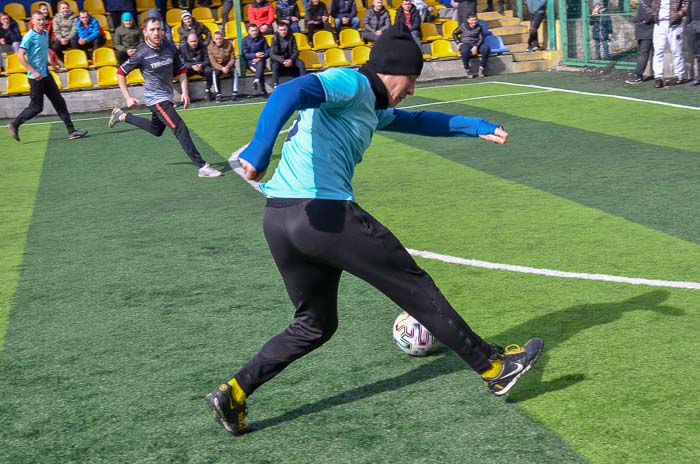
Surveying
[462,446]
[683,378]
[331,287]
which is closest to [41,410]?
[331,287]

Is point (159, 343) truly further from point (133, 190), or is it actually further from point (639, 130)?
point (639, 130)

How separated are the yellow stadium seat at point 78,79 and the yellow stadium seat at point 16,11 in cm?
406

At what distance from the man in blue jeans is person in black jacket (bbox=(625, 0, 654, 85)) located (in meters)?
11.7

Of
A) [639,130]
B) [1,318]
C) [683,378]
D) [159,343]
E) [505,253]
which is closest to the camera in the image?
[683,378]

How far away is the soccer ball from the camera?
18.4ft

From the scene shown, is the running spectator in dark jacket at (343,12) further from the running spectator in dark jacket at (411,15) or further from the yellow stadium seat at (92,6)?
the yellow stadium seat at (92,6)

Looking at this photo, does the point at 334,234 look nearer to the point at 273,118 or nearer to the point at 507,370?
the point at 273,118

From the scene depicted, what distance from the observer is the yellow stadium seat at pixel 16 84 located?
2266 centimetres

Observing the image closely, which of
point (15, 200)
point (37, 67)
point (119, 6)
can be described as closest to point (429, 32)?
point (119, 6)

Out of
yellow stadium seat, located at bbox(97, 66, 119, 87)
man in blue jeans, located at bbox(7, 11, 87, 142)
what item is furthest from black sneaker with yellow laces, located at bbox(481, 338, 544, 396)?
yellow stadium seat, located at bbox(97, 66, 119, 87)

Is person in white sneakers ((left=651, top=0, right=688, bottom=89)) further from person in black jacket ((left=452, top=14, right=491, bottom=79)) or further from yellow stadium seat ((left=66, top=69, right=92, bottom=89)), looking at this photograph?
yellow stadium seat ((left=66, top=69, right=92, bottom=89))

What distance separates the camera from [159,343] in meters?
6.20

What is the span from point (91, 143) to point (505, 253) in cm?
1119

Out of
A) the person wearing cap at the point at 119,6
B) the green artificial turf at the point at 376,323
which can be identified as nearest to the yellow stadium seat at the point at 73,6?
the person wearing cap at the point at 119,6
